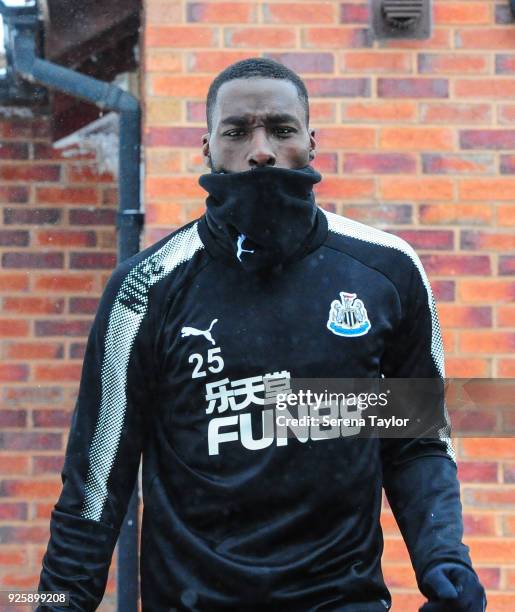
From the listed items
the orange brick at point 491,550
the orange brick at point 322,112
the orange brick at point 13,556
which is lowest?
the orange brick at point 13,556

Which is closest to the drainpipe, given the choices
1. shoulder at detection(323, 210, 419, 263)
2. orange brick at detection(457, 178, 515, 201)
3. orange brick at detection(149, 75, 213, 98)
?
orange brick at detection(149, 75, 213, 98)

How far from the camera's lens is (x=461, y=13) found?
4.28 m

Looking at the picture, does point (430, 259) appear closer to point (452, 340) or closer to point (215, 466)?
point (452, 340)

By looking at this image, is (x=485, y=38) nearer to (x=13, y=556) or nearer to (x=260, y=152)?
(x=260, y=152)

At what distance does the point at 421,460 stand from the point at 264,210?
725 mm

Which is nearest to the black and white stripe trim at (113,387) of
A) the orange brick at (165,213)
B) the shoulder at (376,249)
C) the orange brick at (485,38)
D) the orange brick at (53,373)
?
the shoulder at (376,249)

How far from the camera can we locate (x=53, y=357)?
16.6ft

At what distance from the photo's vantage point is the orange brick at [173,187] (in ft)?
13.8

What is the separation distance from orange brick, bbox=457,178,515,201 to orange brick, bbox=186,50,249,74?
91 centimetres

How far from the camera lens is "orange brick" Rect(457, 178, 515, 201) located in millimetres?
4227

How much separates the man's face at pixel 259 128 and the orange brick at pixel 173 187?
123 cm

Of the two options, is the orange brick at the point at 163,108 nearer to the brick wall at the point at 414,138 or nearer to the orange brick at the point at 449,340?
the brick wall at the point at 414,138

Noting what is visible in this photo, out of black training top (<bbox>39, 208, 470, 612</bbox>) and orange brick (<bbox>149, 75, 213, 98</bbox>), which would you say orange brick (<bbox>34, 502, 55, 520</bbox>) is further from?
black training top (<bbox>39, 208, 470, 612</bbox>)

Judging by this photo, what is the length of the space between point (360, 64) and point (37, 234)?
1684mm
